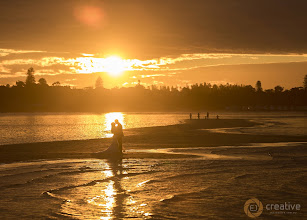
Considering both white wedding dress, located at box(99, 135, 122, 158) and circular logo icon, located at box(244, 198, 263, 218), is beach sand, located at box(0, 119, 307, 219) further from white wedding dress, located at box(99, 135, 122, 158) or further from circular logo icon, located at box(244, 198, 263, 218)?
white wedding dress, located at box(99, 135, 122, 158)

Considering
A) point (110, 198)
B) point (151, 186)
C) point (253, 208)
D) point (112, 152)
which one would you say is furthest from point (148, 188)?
point (112, 152)

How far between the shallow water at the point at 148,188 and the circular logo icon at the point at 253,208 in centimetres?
21

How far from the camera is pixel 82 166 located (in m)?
22.8

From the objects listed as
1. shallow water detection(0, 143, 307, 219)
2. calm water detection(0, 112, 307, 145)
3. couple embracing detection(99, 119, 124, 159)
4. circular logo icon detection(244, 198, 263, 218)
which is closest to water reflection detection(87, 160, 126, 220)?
shallow water detection(0, 143, 307, 219)

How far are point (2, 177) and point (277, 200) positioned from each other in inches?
461

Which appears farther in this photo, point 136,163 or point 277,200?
point 136,163

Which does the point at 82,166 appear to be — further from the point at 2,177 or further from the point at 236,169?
the point at 236,169

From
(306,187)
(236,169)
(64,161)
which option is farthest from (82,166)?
(306,187)

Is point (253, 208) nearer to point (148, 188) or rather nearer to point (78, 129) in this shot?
point (148, 188)

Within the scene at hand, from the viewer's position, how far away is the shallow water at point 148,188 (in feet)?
42.4

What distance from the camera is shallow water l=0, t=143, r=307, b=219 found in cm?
1293

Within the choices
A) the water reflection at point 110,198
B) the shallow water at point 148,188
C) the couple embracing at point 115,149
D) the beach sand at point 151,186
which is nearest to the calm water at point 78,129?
the couple embracing at point 115,149

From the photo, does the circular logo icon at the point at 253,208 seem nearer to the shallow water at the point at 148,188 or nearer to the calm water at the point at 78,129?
the shallow water at the point at 148,188

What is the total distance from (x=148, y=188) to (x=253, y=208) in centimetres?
463
